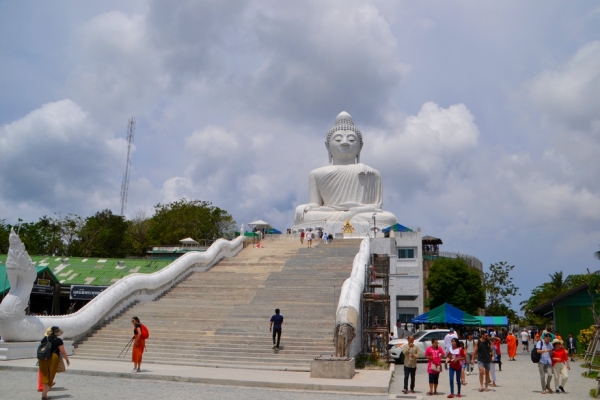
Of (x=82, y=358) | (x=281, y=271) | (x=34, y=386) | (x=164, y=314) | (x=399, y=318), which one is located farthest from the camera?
(x=399, y=318)

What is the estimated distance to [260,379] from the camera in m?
11.5

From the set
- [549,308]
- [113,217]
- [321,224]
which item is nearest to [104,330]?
[549,308]

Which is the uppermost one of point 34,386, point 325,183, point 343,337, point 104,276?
point 325,183

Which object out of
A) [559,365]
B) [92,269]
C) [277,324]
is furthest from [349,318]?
[92,269]

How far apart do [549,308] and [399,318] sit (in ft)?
30.0

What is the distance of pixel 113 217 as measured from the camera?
49688 mm

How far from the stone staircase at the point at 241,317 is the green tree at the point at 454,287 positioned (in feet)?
57.8

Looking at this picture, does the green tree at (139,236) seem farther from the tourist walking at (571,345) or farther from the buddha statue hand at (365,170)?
the tourist walking at (571,345)

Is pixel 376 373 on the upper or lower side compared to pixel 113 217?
lower

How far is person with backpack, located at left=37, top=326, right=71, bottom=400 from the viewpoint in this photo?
29.7 ft

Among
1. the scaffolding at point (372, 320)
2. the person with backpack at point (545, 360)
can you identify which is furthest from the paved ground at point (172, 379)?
the scaffolding at point (372, 320)

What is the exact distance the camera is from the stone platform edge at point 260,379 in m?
10.9

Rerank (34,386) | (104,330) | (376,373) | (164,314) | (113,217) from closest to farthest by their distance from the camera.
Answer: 1. (34,386)
2. (376,373)
3. (104,330)
4. (164,314)
5. (113,217)

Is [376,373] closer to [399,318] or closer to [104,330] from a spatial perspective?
[104,330]
